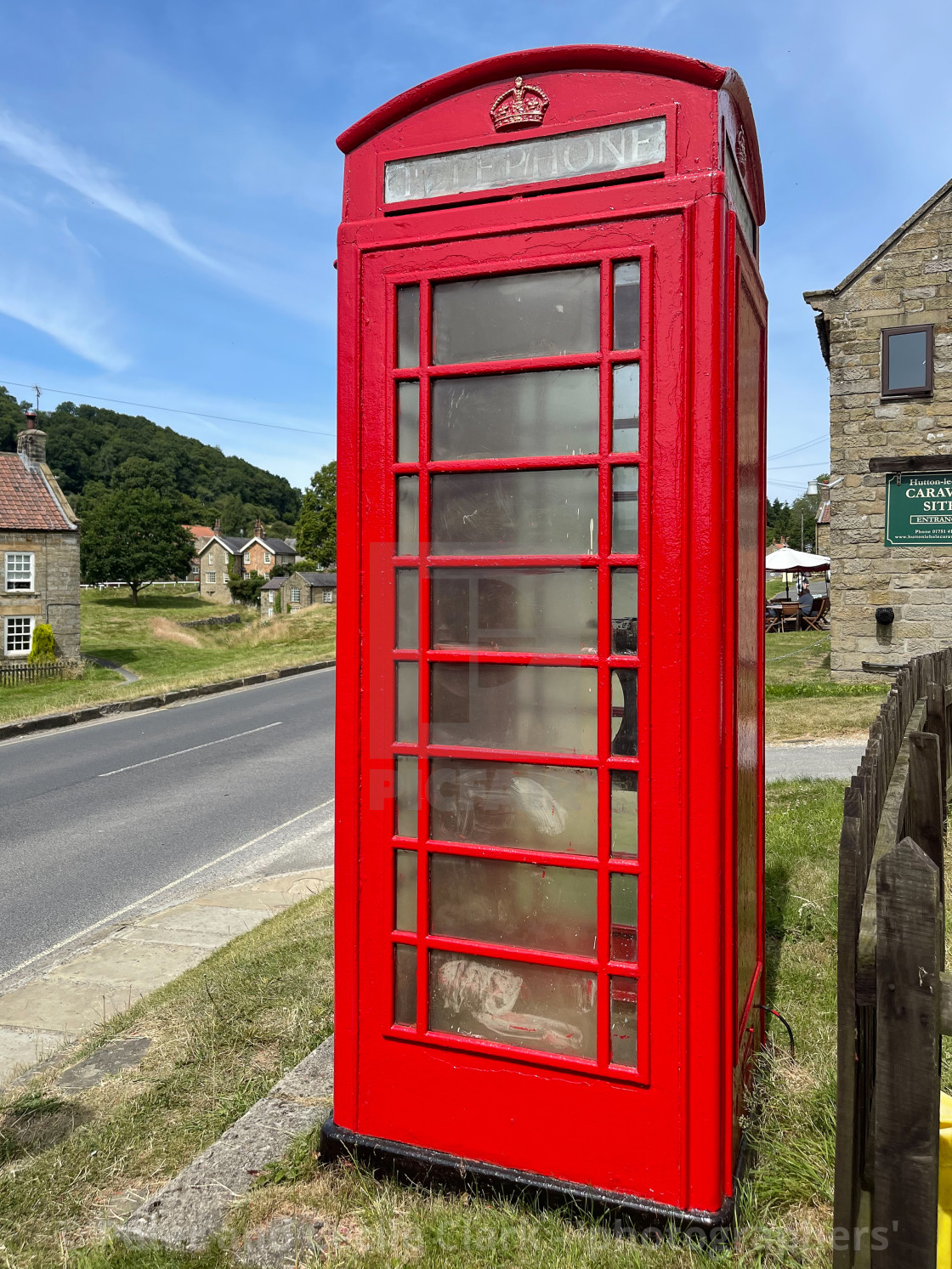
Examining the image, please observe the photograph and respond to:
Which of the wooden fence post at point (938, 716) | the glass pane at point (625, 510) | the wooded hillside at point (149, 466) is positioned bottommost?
the wooden fence post at point (938, 716)

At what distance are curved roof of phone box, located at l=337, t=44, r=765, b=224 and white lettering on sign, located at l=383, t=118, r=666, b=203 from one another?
0.14 meters

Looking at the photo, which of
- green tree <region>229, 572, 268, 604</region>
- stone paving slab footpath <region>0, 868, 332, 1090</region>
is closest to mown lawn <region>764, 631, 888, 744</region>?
stone paving slab footpath <region>0, 868, 332, 1090</region>

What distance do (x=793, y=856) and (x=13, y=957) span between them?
500cm

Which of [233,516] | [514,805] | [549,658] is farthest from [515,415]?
[233,516]

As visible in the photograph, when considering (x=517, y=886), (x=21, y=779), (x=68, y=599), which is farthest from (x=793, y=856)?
(x=68, y=599)

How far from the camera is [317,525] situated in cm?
6669

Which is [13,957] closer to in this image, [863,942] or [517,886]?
[517,886]

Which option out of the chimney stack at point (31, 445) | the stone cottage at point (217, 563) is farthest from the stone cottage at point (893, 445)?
the stone cottage at point (217, 563)

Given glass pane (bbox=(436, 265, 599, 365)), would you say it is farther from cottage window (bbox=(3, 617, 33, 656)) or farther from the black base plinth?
cottage window (bbox=(3, 617, 33, 656))

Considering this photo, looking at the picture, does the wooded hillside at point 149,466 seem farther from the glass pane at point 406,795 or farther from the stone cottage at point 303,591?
the glass pane at point 406,795

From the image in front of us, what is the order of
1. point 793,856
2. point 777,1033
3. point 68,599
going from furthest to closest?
point 68,599
point 793,856
point 777,1033

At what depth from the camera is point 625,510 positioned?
8.39ft

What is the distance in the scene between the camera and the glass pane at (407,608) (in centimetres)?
281

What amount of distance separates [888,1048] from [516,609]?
4.75ft
